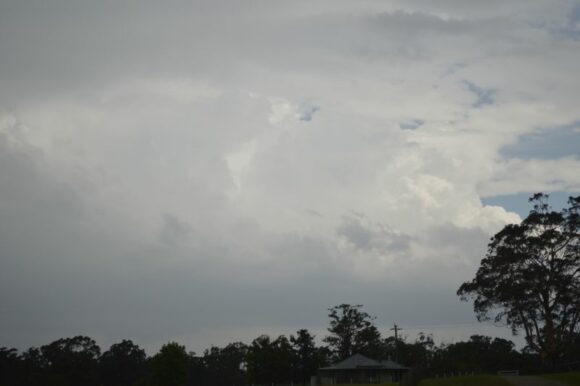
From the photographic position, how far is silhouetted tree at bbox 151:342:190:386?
8112cm

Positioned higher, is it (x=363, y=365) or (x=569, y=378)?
(x=363, y=365)

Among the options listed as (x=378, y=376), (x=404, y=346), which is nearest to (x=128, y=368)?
(x=404, y=346)

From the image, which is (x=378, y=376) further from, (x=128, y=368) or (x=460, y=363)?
(x=128, y=368)

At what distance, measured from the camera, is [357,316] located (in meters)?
120

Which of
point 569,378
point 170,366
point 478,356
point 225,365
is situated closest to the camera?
point 569,378

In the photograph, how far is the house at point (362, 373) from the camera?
8850 centimetres

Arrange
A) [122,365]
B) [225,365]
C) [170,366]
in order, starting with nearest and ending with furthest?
[170,366] → [122,365] → [225,365]

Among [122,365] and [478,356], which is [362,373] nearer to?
[478,356]

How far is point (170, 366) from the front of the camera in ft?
266

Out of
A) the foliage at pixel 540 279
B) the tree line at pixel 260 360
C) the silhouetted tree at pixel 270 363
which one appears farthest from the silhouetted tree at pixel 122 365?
the foliage at pixel 540 279

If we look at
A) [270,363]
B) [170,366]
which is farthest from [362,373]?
[170,366]

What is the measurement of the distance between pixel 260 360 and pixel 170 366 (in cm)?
1994

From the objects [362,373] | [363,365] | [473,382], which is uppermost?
[363,365]

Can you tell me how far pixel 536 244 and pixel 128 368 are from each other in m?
104
